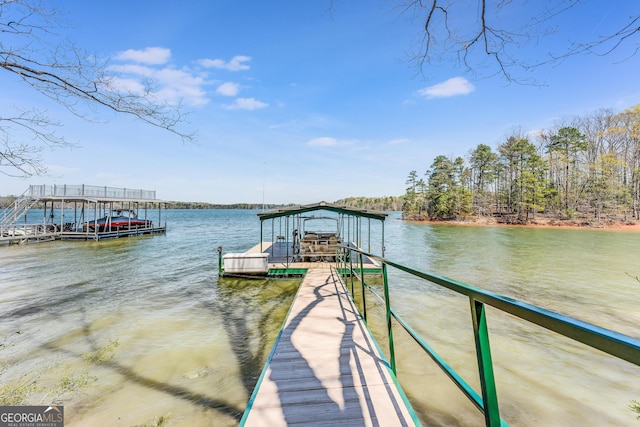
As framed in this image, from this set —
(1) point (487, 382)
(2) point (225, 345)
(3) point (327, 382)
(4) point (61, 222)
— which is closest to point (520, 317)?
(1) point (487, 382)

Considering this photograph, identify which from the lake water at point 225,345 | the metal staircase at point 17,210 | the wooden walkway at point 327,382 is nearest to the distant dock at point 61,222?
the metal staircase at point 17,210

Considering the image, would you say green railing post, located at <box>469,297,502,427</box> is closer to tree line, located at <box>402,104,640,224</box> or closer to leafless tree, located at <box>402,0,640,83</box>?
leafless tree, located at <box>402,0,640,83</box>

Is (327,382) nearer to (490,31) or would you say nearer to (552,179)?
(490,31)

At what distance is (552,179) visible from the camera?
4416cm

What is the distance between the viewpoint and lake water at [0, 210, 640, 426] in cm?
410

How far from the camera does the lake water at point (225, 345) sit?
4.10 meters

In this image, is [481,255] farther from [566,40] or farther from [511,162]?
[511,162]

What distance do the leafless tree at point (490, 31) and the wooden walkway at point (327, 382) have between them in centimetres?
342

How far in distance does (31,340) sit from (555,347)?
1174 centimetres

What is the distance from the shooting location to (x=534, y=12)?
249cm

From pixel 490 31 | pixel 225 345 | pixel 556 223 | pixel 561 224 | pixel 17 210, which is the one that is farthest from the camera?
pixel 556 223

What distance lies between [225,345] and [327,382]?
370 cm

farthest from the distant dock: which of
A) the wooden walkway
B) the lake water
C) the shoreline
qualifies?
the shoreline

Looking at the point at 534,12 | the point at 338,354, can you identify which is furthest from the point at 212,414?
the point at 534,12
